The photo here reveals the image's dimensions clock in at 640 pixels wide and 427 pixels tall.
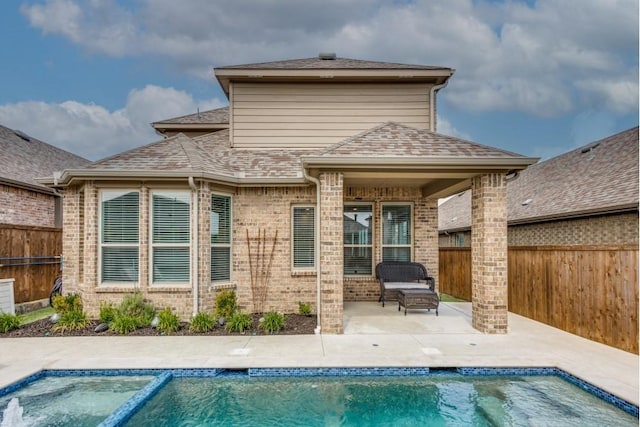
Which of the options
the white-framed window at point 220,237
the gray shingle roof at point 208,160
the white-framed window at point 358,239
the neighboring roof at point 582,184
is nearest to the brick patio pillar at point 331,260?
the gray shingle roof at point 208,160

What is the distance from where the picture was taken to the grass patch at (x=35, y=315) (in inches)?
320

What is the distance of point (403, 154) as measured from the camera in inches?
264

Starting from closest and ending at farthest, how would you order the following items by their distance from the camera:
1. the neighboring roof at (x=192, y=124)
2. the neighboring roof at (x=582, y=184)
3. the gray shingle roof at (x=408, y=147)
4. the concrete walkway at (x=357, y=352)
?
the concrete walkway at (x=357, y=352) → the gray shingle roof at (x=408, y=147) → the neighboring roof at (x=582, y=184) → the neighboring roof at (x=192, y=124)

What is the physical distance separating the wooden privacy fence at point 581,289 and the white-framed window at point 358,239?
3463mm

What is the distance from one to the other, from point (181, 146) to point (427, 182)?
5.92 m

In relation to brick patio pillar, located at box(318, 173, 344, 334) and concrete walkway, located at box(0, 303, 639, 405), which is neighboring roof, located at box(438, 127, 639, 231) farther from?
brick patio pillar, located at box(318, 173, 344, 334)

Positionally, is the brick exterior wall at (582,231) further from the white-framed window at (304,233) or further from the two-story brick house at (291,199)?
the white-framed window at (304,233)

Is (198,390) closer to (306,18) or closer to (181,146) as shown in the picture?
(181,146)

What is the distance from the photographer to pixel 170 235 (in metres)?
7.64

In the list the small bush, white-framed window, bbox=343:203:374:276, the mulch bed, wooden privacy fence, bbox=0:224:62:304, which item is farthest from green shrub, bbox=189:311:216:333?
wooden privacy fence, bbox=0:224:62:304

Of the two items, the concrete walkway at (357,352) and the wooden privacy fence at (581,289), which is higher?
the wooden privacy fence at (581,289)

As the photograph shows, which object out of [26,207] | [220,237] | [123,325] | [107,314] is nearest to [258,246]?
[220,237]

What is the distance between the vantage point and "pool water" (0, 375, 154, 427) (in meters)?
3.96

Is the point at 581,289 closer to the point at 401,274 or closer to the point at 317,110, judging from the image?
the point at 401,274
